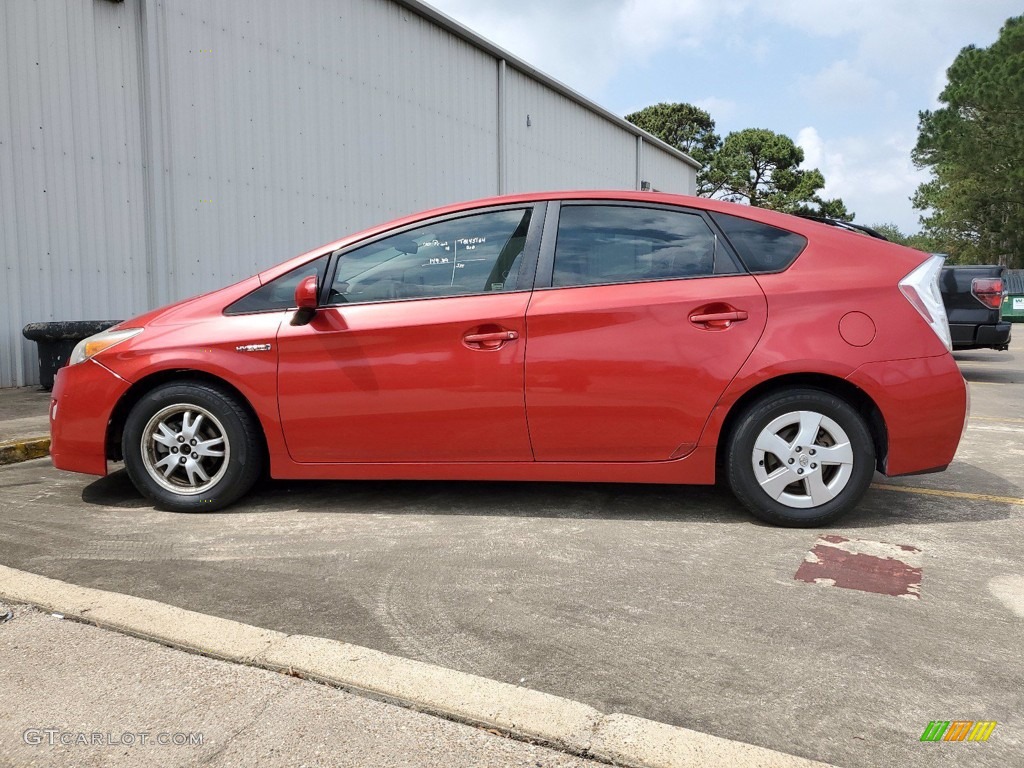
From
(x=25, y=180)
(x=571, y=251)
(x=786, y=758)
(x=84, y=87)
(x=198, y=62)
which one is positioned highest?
(x=198, y=62)

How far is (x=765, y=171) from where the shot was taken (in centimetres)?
5119

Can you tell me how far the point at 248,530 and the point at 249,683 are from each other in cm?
154

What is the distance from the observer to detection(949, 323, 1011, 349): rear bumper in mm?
9531

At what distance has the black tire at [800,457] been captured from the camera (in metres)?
3.53

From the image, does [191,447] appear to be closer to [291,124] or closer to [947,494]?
[947,494]

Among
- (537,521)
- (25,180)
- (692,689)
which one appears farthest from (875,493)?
(25,180)

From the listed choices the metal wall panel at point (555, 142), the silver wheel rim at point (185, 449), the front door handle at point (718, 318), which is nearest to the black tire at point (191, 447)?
the silver wheel rim at point (185, 449)

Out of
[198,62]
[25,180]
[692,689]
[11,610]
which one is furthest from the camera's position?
[198,62]

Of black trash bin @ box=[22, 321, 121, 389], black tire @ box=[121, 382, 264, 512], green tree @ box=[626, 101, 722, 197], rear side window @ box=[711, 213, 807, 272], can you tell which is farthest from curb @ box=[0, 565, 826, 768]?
green tree @ box=[626, 101, 722, 197]

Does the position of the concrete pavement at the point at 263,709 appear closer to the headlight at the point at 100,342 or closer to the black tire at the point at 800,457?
the headlight at the point at 100,342

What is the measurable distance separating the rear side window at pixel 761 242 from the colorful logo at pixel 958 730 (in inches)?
84.8

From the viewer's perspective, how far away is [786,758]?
5.99 ft

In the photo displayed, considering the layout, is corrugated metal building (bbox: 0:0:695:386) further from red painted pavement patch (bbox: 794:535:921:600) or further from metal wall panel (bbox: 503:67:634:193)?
red painted pavement patch (bbox: 794:535:921:600)

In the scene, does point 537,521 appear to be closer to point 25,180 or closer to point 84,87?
point 25,180
